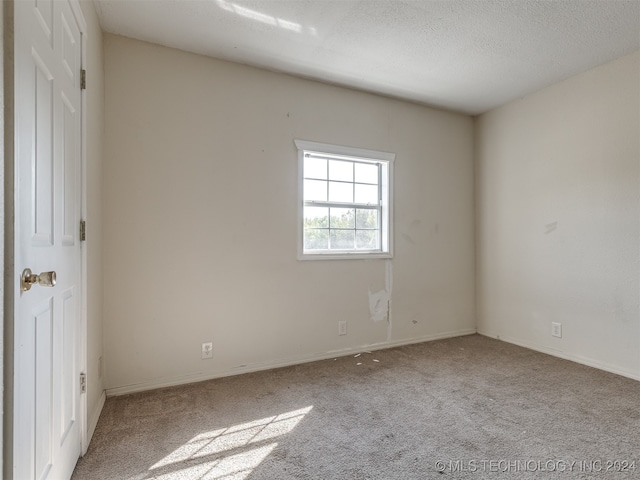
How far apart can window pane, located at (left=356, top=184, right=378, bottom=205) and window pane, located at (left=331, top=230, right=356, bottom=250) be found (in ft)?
1.15

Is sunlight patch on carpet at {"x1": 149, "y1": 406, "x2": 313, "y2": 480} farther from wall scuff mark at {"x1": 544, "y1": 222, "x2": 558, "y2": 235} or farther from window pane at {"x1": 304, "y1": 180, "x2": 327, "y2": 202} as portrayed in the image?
wall scuff mark at {"x1": 544, "y1": 222, "x2": 558, "y2": 235}

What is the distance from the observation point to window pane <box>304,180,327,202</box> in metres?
3.20

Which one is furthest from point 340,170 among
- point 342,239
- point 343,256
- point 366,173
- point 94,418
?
point 94,418

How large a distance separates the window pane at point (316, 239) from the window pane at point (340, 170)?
54 cm

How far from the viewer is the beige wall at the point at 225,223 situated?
248 centimetres

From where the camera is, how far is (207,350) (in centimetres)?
271

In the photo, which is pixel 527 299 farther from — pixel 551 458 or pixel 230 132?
pixel 230 132

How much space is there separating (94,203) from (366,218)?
7.66 feet

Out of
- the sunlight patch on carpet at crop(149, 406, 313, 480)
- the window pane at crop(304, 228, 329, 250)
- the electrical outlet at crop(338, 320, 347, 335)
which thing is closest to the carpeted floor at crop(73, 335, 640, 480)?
the sunlight patch on carpet at crop(149, 406, 313, 480)

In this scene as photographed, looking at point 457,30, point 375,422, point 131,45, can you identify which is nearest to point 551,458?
point 375,422

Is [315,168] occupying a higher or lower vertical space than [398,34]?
lower

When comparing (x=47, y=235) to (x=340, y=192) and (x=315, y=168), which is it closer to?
(x=315, y=168)

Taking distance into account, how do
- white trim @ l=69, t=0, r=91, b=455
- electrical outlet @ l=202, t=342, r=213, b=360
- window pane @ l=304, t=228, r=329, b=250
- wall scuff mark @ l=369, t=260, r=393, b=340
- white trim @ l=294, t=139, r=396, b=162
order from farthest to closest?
wall scuff mark @ l=369, t=260, r=393, b=340, window pane @ l=304, t=228, r=329, b=250, white trim @ l=294, t=139, r=396, b=162, electrical outlet @ l=202, t=342, r=213, b=360, white trim @ l=69, t=0, r=91, b=455

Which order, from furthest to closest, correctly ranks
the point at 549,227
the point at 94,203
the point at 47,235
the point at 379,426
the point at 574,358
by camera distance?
the point at 549,227 < the point at 574,358 < the point at 94,203 < the point at 379,426 < the point at 47,235
